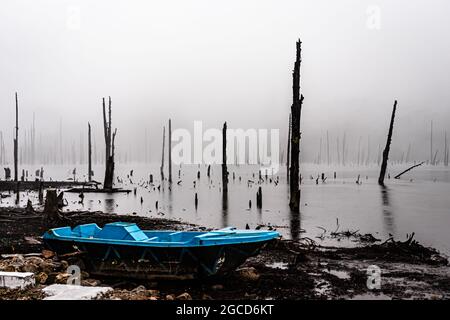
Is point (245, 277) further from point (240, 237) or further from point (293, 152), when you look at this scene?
point (293, 152)

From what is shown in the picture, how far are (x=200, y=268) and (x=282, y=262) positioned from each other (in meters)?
3.56

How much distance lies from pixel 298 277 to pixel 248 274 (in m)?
1.36

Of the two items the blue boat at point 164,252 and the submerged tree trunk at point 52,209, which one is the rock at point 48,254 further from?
the submerged tree trunk at point 52,209

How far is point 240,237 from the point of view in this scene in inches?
362

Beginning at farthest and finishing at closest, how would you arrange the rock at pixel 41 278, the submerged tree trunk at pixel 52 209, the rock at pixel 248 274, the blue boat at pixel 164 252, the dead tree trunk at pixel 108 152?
the dead tree trunk at pixel 108 152
the submerged tree trunk at pixel 52 209
the rock at pixel 248 274
the blue boat at pixel 164 252
the rock at pixel 41 278

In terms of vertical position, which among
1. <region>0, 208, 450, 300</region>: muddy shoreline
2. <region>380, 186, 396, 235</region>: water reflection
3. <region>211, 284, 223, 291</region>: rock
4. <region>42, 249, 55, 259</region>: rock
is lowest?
<region>380, 186, 396, 235</region>: water reflection

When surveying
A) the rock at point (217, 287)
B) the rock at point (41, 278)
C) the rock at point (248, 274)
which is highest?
the rock at point (41, 278)

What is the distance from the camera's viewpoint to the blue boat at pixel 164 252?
9.19 meters

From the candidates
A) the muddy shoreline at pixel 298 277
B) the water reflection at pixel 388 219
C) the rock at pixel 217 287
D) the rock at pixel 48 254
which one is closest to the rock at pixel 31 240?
the muddy shoreline at pixel 298 277

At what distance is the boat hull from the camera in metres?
9.27

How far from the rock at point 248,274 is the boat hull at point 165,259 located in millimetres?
447

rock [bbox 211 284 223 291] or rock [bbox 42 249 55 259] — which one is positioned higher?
rock [bbox 42 249 55 259]

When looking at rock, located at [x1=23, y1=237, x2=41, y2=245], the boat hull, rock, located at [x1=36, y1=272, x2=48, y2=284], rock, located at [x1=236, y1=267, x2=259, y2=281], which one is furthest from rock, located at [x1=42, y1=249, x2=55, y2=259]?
rock, located at [x1=236, y1=267, x2=259, y2=281]

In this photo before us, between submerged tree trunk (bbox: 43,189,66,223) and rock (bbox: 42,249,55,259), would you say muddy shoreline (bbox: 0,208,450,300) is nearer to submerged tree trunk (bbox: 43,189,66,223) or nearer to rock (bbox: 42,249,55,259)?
rock (bbox: 42,249,55,259)
